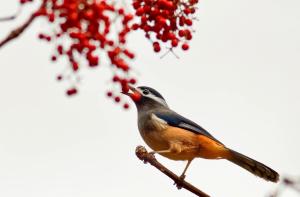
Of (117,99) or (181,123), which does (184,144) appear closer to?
(181,123)

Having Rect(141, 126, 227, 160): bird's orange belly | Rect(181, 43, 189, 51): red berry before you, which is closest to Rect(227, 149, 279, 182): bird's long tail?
Rect(141, 126, 227, 160): bird's orange belly

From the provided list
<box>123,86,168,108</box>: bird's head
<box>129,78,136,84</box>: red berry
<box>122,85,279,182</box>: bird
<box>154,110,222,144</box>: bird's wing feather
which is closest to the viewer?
<box>129,78,136,84</box>: red berry

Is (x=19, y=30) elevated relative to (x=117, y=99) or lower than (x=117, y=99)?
lower

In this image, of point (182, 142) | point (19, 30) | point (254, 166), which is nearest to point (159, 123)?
point (182, 142)

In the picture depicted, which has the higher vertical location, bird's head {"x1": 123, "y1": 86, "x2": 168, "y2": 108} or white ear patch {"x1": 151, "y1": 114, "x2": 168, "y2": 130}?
bird's head {"x1": 123, "y1": 86, "x2": 168, "y2": 108}

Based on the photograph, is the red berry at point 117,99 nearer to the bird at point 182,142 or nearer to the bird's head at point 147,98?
the bird at point 182,142

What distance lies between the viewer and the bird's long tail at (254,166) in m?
9.80

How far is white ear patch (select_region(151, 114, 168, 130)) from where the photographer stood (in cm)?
1080

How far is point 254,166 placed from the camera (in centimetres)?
1046

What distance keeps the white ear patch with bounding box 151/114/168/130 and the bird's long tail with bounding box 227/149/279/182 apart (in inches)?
51.5

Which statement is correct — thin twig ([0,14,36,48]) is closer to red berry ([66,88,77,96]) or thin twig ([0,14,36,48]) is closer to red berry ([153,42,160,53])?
red berry ([66,88,77,96])

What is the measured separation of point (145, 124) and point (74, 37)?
676cm

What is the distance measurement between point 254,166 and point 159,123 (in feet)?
6.21

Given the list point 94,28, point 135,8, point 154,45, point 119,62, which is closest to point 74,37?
point 94,28
